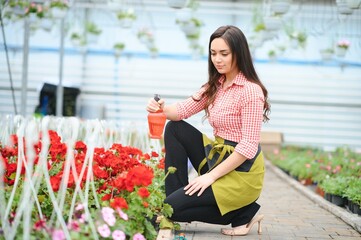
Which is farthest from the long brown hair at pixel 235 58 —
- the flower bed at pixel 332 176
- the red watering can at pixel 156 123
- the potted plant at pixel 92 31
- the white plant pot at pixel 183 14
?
the potted plant at pixel 92 31

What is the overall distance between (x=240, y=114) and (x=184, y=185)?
0.51m

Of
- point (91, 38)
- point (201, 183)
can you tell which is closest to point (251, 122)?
point (201, 183)

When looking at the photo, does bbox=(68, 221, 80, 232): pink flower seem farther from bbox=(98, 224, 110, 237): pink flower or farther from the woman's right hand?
the woman's right hand

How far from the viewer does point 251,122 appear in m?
3.96

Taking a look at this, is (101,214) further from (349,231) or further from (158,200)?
(349,231)

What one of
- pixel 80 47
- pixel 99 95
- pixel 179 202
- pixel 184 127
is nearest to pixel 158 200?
pixel 179 202

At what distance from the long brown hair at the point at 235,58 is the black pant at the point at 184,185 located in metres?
0.21

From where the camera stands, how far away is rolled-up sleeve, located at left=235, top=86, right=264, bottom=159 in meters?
3.93

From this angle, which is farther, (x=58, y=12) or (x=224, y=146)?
(x=58, y=12)

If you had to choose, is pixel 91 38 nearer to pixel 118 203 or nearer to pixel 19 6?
pixel 19 6

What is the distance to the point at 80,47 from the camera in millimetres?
14992

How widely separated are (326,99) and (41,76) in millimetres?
6378

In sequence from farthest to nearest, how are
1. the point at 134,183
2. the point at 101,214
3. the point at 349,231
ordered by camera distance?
the point at 349,231
the point at 134,183
the point at 101,214

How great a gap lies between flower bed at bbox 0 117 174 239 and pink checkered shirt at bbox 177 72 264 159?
485 mm
